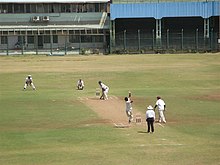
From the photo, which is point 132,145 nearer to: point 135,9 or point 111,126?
point 111,126

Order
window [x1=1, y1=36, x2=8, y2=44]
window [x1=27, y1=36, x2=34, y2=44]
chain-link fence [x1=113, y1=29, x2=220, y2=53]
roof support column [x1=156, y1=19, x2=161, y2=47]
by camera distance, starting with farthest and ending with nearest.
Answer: window [x1=27, y1=36, x2=34, y2=44] < window [x1=1, y1=36, x2=8, y2=44] < roof support column [x1=156, y1=19, x2=161, y2=47] < chain-link fence [x1=113, y1=29, x2=220, y2=53]

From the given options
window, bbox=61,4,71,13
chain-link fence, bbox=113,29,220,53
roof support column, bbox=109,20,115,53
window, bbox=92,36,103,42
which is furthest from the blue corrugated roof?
window, bbox=61,4,71,13

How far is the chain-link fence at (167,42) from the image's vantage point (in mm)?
93312

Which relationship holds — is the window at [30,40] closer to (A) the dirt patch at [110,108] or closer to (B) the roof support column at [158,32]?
(B) the roof support column at [158,32]

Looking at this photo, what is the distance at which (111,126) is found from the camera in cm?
2905

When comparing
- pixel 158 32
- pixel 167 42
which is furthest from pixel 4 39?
pixel 167 42

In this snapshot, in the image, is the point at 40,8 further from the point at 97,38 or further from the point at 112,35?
the point at 112,35

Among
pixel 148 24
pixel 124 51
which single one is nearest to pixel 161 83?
pixel 124 51

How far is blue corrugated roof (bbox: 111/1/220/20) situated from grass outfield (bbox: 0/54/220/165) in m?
24.7

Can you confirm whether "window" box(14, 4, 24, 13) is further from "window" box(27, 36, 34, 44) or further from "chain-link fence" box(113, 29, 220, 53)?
"chain-link fence" box(113, 29, 220, 53)

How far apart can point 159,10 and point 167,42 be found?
5.73 m

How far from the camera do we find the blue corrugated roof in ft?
310

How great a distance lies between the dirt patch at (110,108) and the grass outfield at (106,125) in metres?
0.75

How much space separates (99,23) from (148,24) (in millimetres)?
8961
